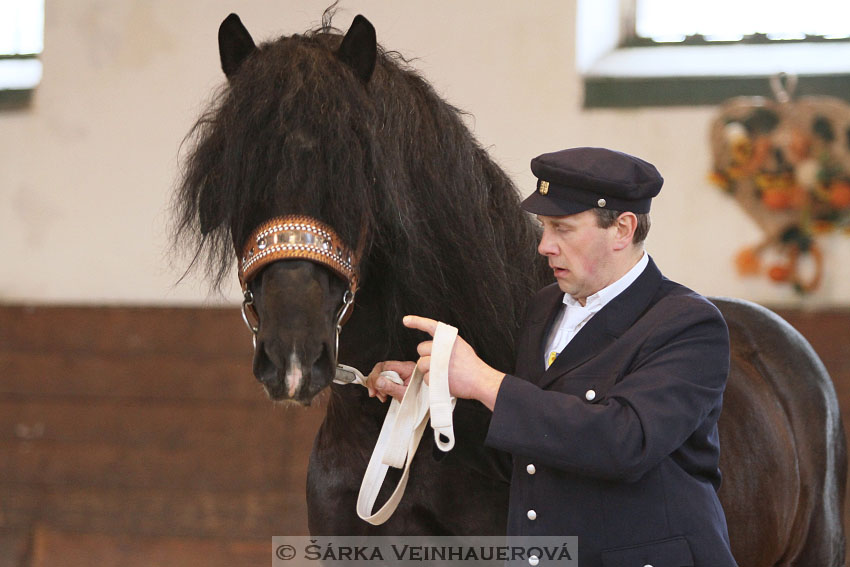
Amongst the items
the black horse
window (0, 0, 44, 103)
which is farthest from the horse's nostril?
window (0, 0, 44, 103)

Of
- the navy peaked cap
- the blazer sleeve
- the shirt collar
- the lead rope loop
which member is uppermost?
the navy peaked cap

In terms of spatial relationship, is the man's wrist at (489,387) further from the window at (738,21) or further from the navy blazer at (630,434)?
the window at (738,21)

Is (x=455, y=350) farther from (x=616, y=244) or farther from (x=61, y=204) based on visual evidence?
(x=61, y=204)

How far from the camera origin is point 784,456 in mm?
2408

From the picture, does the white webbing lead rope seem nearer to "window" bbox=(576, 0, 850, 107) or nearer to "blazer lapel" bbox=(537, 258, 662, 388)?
"blazer lapel" bbox=(537, 258, 662, 388)

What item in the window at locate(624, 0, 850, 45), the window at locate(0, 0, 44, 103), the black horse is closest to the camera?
the black horse

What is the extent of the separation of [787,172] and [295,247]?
115 inches

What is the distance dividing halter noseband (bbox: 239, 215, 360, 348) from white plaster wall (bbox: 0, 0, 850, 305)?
2566 mm

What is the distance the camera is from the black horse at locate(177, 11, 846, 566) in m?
1.41

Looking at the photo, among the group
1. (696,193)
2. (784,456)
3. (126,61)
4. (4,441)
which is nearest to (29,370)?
(4,441)

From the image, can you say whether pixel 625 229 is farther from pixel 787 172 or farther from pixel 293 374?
pixel 787 172

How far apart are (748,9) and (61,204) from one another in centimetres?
322

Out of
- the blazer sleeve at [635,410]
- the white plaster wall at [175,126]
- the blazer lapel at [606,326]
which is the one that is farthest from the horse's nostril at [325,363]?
the white plaster wall at [175,126]

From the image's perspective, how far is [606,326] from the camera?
148 cm
